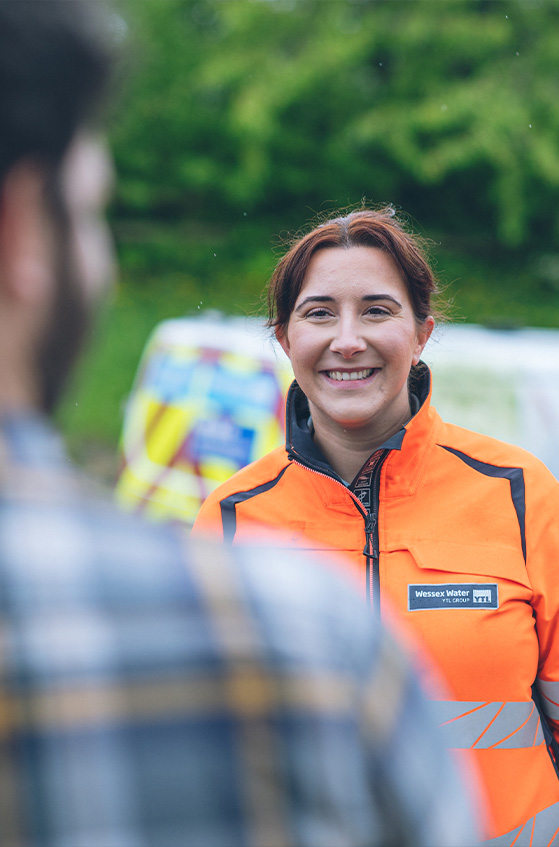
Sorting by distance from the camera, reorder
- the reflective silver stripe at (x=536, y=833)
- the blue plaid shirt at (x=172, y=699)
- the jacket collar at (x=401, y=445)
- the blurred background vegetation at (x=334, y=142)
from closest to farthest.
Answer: the blue plaid shirt at (x=172, y=699)
the reflective silver stripe at (x=536, y=833)
the jacket collar at (x=401, y=445)
the blurred background vegetation at (x=334, y=142)

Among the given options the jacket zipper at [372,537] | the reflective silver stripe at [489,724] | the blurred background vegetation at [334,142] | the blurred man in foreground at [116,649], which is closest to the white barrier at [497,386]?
the jacket zipper at [372,537]

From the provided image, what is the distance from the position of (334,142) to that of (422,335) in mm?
14649

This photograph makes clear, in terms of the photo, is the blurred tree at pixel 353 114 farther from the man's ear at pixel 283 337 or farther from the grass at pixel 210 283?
the man's ear at pixel 283 337

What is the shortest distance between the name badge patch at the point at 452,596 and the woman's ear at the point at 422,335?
2.02 feet

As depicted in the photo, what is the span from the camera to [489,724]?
2051 mm

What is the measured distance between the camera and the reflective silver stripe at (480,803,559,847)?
79.4 inches

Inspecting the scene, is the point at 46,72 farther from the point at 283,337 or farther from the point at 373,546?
the point at 283,337

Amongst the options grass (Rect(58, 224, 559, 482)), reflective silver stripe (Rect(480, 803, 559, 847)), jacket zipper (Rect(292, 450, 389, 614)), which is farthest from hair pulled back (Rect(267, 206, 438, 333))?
grass (Rect(58, 224, 559, 482))

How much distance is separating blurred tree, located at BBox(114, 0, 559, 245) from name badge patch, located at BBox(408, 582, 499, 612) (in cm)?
1338

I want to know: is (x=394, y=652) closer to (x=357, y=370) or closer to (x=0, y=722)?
(x=0, y=722)

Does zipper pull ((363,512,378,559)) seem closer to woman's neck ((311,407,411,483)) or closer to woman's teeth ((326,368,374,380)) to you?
woman's neck ((311,407,411,483))

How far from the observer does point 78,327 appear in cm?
90

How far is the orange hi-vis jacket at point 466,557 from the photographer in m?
2.04

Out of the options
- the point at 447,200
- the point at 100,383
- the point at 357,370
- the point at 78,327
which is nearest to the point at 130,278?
the point at 100,383
